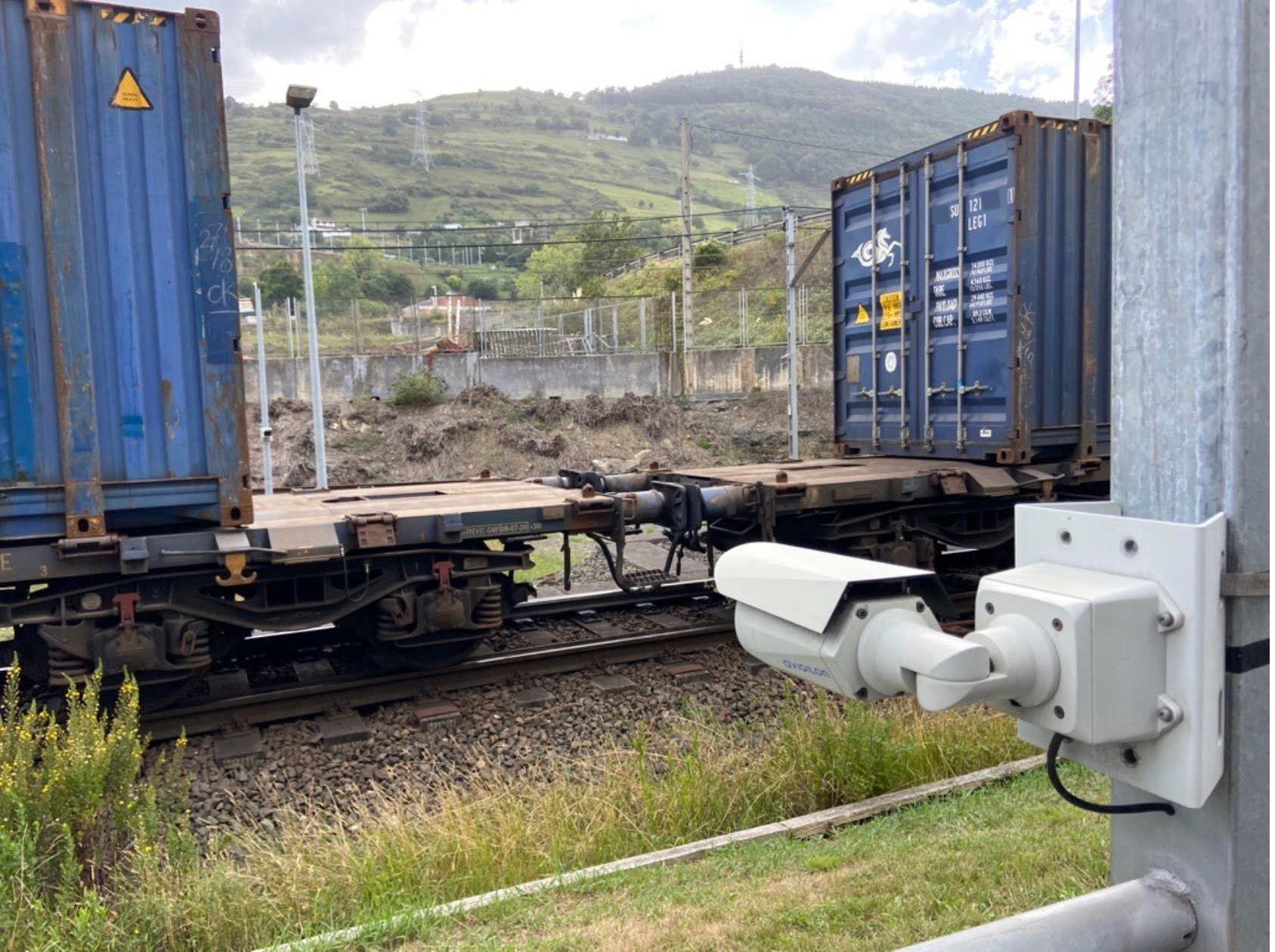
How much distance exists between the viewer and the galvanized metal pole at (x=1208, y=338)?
52.7 inches

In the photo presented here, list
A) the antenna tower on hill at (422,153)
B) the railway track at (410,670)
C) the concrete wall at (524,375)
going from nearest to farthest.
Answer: the railway track at (410,670)
the concrete wall at (524,375)
the antenna tower on hill at (422,153)

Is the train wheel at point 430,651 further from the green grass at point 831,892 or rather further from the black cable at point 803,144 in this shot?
the black cable at point 803,144

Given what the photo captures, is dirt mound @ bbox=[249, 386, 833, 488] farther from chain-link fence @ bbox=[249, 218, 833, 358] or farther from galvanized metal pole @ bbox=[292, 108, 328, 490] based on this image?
galvanized metal pole @ bbox=[292, 108, 328, 490]

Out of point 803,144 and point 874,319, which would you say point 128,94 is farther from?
point 803,144

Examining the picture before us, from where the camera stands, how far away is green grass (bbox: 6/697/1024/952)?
3.78 meters

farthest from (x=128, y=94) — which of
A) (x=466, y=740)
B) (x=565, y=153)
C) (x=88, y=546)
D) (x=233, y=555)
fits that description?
(x=565, y=153)

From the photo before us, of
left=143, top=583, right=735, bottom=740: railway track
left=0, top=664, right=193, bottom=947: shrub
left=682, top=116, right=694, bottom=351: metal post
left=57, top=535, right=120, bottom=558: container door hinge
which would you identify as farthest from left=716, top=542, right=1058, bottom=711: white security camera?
left=682, top=116, right=694, bottom=351: metal post

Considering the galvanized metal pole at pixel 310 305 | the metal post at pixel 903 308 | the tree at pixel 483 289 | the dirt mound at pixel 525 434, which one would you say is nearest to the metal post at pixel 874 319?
the metal post at pixel 903 308

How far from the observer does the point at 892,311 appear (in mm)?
10242

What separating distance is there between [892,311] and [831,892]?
765cm

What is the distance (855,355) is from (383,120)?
526 ft

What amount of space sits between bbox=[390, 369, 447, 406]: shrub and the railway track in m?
17.2

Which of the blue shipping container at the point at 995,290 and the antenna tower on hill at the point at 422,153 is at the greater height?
the antenna tower on hill at the point at 422,153

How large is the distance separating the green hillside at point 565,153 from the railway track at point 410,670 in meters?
78.0
